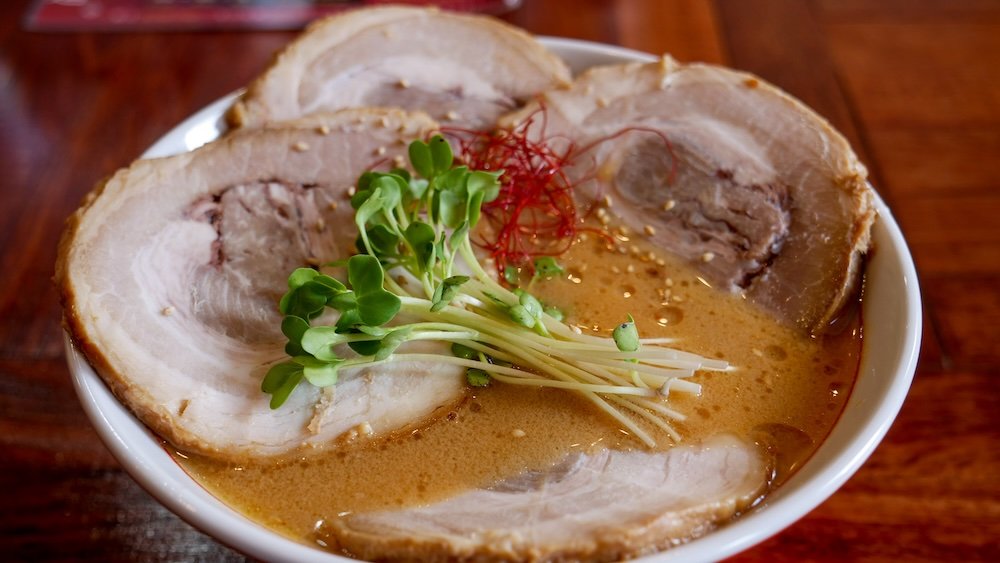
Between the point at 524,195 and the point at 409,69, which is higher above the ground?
the point at 409,69

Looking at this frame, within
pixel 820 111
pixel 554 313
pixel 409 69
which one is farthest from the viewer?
pixel 820 111

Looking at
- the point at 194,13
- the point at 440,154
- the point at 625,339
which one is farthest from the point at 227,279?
the point at 194,13

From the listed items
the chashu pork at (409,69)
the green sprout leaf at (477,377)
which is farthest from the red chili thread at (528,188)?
the green sprout leaf at (477,377)

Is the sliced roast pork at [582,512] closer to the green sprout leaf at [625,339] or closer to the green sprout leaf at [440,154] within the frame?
the green sprout leaf at [625,339]

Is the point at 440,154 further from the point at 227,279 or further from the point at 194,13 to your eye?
the point at 194,13

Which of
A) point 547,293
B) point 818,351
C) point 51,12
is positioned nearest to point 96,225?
point 547,293

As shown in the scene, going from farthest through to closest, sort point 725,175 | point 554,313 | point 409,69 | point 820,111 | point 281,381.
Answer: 1. point 820,111
2. point 409,69
3. point 725,175
4. point 554,313
5. point 281,381
